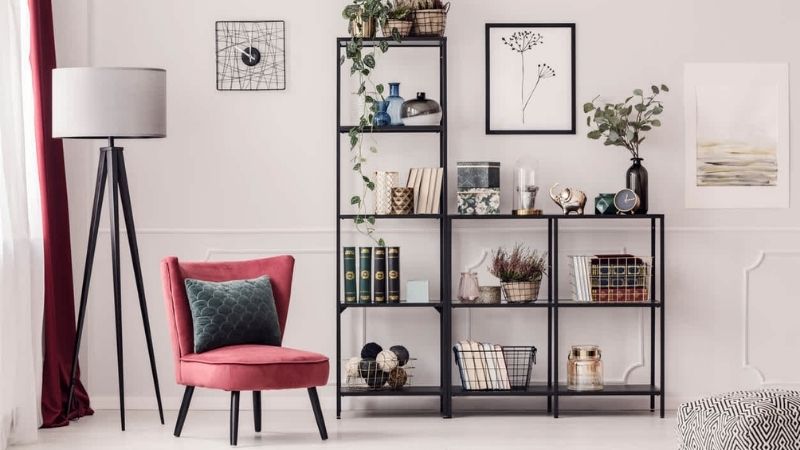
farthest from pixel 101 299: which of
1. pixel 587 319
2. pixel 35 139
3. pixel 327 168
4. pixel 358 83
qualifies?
pixel 587 319

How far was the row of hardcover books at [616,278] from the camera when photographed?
5.04 m

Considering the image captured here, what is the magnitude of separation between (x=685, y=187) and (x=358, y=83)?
1.75 metres

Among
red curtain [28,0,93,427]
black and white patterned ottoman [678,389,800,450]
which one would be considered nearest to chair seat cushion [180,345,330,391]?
Answer: red curtain [28,0,93,427]

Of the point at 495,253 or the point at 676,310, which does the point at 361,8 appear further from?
the point at 676,310

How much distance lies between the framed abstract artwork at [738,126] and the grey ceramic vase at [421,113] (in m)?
1.32

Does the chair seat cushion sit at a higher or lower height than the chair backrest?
lower

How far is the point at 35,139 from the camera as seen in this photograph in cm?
481

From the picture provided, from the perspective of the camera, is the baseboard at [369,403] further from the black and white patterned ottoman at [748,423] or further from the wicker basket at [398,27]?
the black and white patterned ottoman at [748,423]

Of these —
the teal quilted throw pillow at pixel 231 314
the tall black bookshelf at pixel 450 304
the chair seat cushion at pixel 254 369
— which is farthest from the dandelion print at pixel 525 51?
the chair seat cushion at pixel 254 369

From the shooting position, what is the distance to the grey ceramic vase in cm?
503

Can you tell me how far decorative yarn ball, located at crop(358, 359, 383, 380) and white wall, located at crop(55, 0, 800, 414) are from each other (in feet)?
1.04

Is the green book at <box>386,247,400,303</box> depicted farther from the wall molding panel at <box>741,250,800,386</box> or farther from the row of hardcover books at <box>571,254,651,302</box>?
the wall molding panel at <box>741,250,800,386</box>

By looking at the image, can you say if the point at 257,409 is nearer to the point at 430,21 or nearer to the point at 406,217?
the point at 406,217

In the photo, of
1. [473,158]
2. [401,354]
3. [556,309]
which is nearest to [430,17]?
[473,158]
